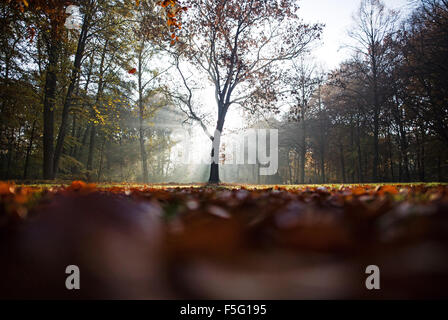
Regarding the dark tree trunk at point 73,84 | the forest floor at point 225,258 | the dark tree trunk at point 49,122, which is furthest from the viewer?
the dark tree trunk at point 73,84

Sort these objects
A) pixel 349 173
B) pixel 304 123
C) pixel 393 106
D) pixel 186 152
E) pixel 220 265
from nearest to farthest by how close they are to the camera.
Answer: pixel 220 265, pixel 393 106, pixel 304 123, pixel 349 173, pixel 186 152

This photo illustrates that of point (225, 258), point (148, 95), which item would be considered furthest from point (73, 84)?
point (225, 258)

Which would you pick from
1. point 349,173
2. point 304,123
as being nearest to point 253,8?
point 304,123

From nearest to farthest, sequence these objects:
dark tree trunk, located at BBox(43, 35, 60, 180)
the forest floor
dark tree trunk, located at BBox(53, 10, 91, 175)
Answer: the forest floor, dark tree trunk, located at BBox(43, 35, 60, 180), dark tree trunk, located at BBox(53, 10, 91, 175)

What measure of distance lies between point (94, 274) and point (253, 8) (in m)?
13.4

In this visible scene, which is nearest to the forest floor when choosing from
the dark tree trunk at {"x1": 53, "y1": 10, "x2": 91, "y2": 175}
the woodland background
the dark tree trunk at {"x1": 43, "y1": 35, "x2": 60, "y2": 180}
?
the woodland background

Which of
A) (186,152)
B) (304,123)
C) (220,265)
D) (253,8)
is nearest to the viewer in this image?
(220,265)

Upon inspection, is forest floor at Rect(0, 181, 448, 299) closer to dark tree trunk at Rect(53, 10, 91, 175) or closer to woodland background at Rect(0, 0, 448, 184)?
woodland background at Rect(0, 0, 448, 184)

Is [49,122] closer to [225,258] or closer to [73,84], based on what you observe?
[73,84]

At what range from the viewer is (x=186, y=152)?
1383 inches

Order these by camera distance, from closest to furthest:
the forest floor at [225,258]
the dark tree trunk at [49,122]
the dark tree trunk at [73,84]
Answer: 1. the forest floor at [225,258]
2. the dark tree trunk at [49,122]
3. the dark tree trunk at [73,84]

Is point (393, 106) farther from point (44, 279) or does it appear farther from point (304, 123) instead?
point (44, 279)

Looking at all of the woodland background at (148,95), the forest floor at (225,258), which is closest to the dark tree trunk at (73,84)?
the woodland background at (148,95)

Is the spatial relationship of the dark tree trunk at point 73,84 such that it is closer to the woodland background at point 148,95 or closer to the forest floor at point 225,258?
the woodland background at point 148,95
